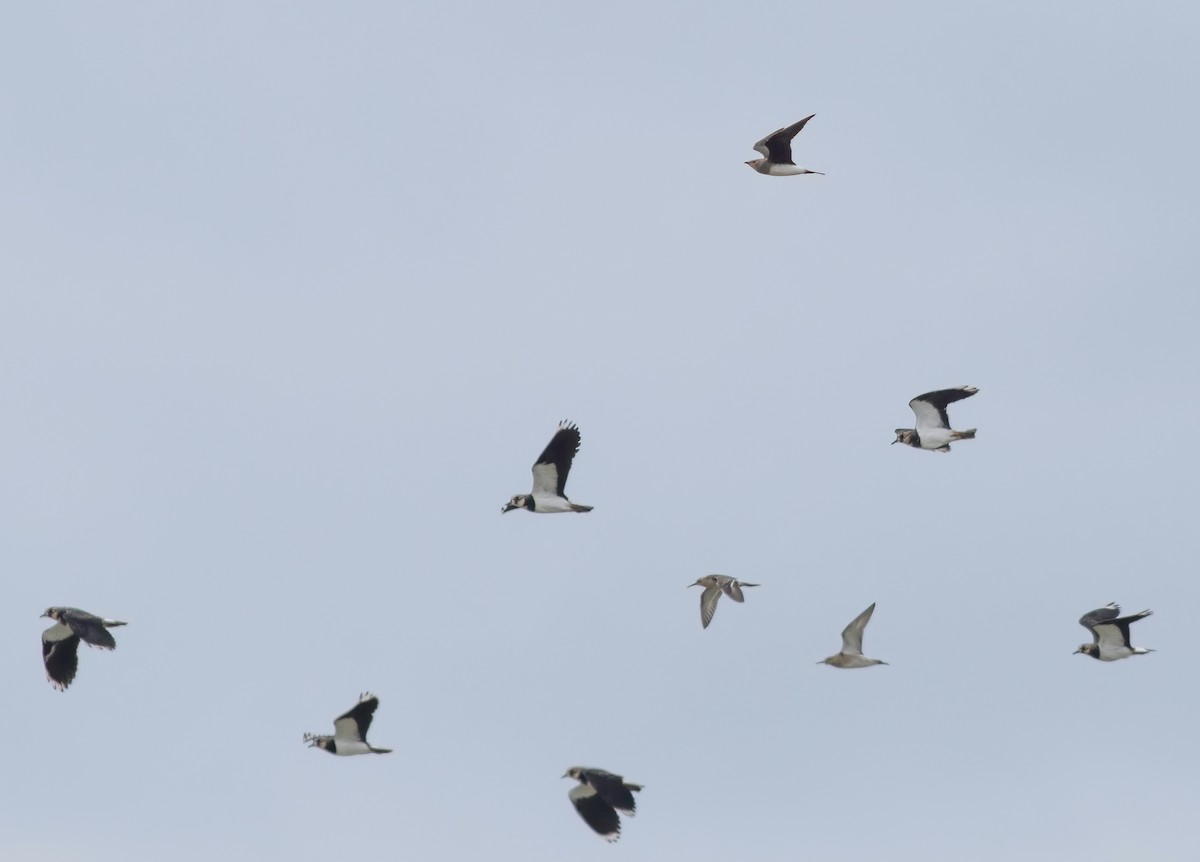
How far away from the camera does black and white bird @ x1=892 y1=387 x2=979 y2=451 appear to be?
59.0m

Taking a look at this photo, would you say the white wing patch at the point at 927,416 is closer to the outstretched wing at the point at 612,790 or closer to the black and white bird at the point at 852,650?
the black and white bird at the point at 852,650

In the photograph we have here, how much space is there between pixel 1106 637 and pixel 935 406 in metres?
6.86

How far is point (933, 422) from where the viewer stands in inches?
2343

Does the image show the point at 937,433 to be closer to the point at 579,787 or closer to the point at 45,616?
the point at 579,787

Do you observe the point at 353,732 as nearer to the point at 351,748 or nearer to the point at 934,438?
the point at 351,748

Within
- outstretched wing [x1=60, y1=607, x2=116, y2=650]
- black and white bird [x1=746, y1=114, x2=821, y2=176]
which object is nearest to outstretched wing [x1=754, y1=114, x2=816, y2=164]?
black and white bird [x1=746, y1=114, x2=821, y2=176]

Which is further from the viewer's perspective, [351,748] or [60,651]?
[60,651]

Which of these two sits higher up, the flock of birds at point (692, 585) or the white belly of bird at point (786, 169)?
the white belly of bird at point (786, 169)

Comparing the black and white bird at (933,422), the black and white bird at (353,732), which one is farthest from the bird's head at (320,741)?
the black and white bird at (933,422)

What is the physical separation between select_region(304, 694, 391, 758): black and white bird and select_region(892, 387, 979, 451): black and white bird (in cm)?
1502

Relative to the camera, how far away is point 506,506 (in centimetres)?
5678

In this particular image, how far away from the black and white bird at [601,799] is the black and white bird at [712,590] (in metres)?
9.70

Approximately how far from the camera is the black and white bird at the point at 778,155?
56.9 meters

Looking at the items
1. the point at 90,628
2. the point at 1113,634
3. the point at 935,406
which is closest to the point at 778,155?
the point at 935,406
